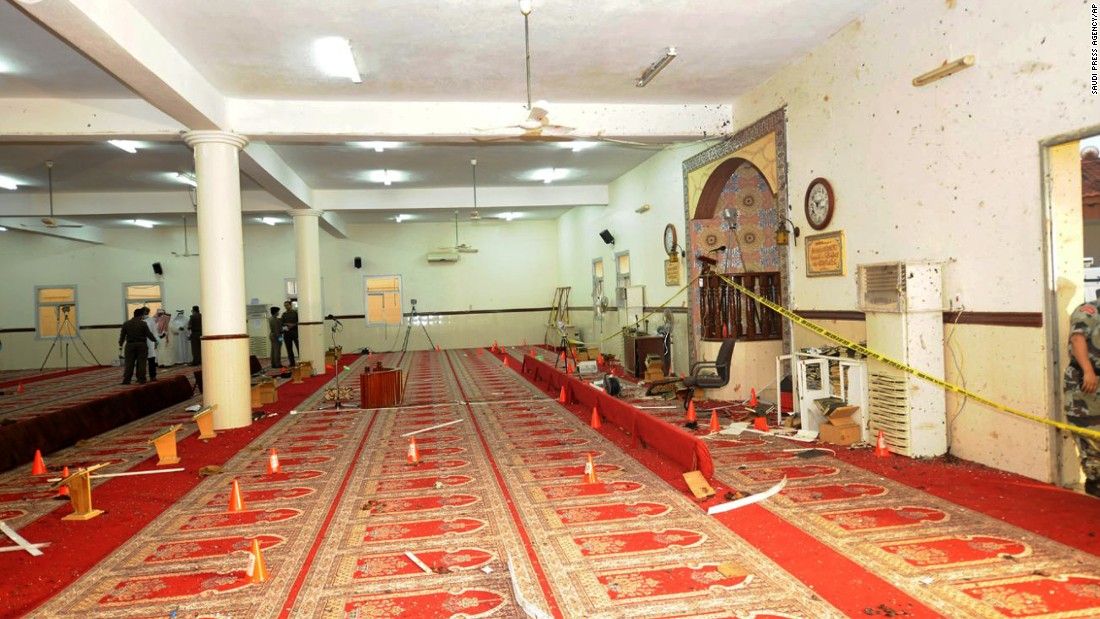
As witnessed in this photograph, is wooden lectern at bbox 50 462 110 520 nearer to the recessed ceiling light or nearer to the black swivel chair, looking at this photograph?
the black swivel chair

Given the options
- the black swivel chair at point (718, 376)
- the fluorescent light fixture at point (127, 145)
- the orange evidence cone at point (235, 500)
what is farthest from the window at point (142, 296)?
the black swivel chair at point (718, 376)

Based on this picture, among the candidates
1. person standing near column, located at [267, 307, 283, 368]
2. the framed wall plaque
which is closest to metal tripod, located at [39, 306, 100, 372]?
person standing near column, located at [267, 307, 283, 368]

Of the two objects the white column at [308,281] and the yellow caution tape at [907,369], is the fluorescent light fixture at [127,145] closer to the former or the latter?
the white column at [308,281]

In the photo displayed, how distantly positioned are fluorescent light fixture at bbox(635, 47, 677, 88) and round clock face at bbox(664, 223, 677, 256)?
10.5ft

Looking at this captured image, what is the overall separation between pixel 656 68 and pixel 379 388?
15.9 feet

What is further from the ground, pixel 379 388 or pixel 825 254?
pixel 825 254

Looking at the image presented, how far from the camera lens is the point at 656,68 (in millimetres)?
6594

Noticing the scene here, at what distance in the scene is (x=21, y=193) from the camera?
1212 cm

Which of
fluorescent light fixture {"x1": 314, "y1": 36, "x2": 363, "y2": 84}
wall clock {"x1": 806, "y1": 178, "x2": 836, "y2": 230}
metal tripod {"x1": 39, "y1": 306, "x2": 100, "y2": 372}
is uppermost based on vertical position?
fluorescent light fixture {"x1": 314, "y1": 36, "x2": 363, "y2": 84}

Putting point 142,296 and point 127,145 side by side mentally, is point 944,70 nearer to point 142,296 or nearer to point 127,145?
point 127,145

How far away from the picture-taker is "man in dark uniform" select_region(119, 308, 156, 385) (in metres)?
11.2

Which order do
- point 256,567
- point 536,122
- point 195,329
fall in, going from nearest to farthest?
point 256,567 < point 536,122 < point 195,329

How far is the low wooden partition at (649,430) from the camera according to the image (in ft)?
15.1

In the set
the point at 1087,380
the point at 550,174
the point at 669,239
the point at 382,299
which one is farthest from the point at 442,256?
the point at 1087,380
